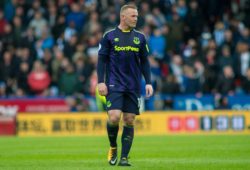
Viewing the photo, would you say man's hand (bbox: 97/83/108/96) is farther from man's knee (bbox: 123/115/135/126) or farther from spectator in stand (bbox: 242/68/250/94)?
spectator in stand (bbox: 242/68/250/94)

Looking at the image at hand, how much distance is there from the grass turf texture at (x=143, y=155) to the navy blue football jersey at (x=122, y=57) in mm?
1233

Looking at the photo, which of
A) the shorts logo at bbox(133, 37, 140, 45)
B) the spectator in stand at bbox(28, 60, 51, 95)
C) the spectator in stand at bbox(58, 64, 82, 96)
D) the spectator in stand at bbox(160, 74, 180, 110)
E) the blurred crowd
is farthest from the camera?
the spectator in stand at bbox(28, 60, 51, 95)

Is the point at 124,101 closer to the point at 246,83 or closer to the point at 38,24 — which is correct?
the point at 246,83

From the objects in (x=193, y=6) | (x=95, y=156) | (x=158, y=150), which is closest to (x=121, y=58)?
(x=95, y=156)

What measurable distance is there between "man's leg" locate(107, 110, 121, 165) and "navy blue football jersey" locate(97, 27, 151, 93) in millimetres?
371

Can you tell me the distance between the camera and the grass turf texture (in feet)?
39.3

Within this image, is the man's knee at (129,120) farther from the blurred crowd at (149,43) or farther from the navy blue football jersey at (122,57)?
the blurred crowd at (149,43)

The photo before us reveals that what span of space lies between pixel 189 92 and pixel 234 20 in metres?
3.38

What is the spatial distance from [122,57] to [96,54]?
46.6 feet

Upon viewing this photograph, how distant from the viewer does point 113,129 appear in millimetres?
12008

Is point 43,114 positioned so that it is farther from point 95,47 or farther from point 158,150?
point 158,150

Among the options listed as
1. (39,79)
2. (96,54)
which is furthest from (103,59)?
(96,54)

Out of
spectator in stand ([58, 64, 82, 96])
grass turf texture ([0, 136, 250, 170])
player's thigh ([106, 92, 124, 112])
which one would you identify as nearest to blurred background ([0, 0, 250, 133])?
spectator in stand ([58, 64, 82, 96])

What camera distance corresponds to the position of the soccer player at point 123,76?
11.8 meters
